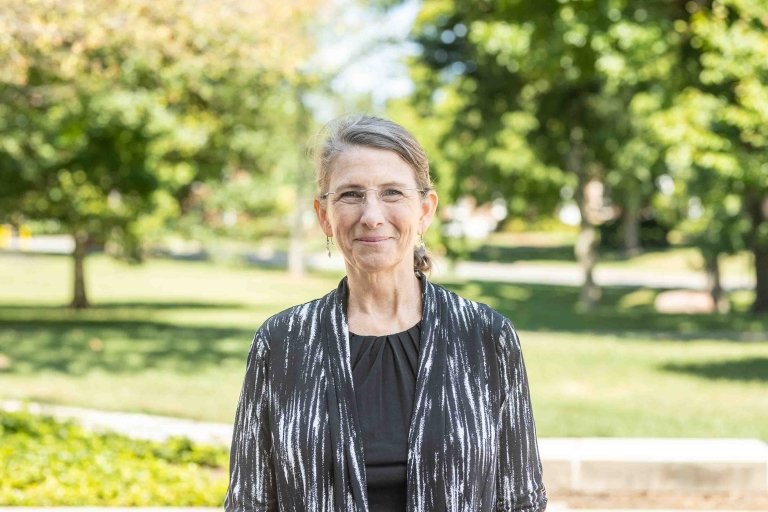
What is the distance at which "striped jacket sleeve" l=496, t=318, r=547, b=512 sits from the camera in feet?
8.70

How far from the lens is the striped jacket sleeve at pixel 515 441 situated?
265 centimetres

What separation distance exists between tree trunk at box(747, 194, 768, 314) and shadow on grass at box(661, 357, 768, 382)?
5888mm

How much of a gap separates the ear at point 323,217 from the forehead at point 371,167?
0.48ft

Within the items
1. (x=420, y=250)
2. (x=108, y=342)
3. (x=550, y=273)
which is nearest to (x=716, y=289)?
(x=108, y=342)

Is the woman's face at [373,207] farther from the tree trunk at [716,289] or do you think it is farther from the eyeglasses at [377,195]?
the tree trunk at [716,289]

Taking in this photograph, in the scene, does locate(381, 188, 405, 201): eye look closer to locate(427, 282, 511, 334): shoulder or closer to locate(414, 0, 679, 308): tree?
locate(427, 282, 511, 334): shoulder

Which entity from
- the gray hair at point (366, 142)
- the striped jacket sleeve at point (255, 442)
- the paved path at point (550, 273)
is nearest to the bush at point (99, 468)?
the striped jacket sleeve at point (255, 442)

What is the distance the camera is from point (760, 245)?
2653 cm

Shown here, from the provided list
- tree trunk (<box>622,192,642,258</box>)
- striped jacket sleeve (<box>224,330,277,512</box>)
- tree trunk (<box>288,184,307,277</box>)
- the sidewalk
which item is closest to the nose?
striped jacket sleeve (<box>224,330,277,512</box>)

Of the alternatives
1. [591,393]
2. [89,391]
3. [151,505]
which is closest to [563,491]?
[151,505]

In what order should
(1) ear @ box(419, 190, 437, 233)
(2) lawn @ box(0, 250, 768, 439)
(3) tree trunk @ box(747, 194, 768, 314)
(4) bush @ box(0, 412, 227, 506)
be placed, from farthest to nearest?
(3) tree trunk @ box(747, 194, 768, 314) < (2) lawn @ box(0, 250, 768, 439) < (4) bush @ box(0, 412, 227, 506) < (1) ear @ box(419, 190, 437, 233)

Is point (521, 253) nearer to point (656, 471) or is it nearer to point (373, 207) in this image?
point (656, 471)

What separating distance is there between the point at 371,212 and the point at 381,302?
0.22 m

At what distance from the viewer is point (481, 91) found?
30.8 metres
